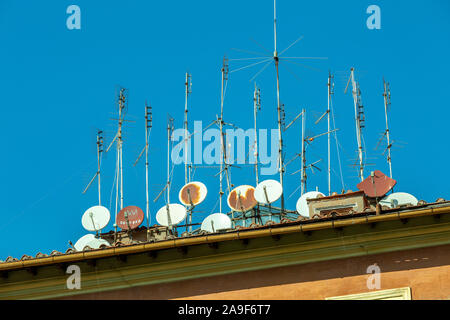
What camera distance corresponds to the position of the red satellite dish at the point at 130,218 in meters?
23.5

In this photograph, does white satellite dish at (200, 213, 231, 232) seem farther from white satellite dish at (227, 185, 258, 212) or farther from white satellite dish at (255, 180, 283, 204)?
white satellite dish at (227, 185, 258, 212)

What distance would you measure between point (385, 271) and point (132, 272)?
181 inches

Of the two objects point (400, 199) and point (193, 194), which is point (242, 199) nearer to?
point (193, 194)

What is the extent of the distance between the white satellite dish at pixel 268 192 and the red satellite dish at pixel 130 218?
3.32 meters

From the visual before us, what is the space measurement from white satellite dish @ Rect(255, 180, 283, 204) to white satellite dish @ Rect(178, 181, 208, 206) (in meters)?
2.92

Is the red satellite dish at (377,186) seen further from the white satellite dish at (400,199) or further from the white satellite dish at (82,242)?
the white satellite dish at (82,242)

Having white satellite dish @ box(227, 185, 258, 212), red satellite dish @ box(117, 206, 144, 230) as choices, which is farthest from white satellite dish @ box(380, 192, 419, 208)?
red satellite dish @ box(117, 206, 144, 230)

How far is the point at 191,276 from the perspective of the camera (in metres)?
16.2

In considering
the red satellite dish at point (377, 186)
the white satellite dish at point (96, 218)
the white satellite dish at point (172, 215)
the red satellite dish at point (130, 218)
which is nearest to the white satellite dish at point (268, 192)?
the white satellite dish at point (172, 215)

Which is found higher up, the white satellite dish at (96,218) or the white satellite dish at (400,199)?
the white satellite dish at (96,218)

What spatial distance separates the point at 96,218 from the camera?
24031 mm

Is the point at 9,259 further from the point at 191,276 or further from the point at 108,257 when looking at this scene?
the point at 191,276

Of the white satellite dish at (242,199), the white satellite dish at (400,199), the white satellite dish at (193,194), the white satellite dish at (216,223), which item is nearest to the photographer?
the white satellite dish at (400,199)

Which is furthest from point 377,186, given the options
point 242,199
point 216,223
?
point 242,199
